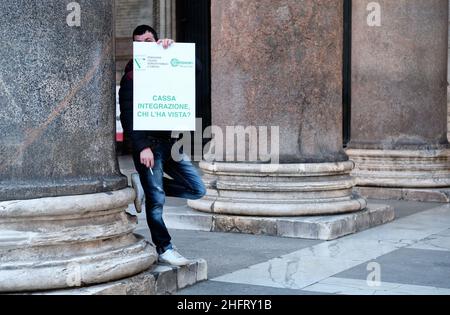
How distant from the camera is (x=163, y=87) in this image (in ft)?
19.6

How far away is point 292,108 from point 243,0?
120cm

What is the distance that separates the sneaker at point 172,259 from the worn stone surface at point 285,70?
114 inches

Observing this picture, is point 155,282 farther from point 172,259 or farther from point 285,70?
point 285,70

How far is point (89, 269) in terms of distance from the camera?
519 cm

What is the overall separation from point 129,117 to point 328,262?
2.12 metres

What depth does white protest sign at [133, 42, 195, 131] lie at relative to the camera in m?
5.92

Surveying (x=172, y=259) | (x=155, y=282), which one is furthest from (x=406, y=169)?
(x=155, y=282)

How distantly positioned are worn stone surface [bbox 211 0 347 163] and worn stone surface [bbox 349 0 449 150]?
10.1 ft

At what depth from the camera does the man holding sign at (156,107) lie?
5.93 meters
